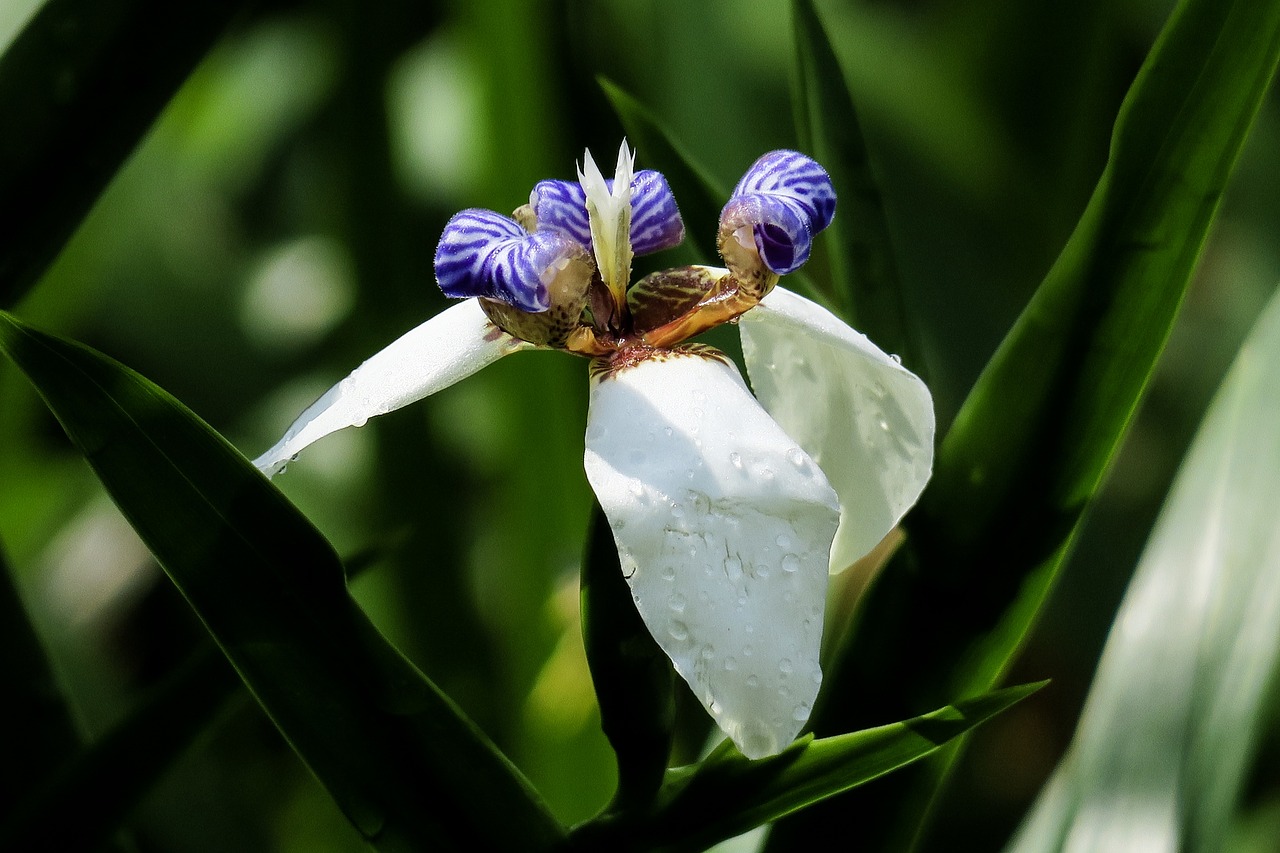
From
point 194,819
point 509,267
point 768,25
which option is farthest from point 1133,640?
point 768,25

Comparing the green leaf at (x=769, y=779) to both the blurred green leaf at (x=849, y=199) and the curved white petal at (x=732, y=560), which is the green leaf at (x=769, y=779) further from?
the blurred green leaf at (x=849, y=199)

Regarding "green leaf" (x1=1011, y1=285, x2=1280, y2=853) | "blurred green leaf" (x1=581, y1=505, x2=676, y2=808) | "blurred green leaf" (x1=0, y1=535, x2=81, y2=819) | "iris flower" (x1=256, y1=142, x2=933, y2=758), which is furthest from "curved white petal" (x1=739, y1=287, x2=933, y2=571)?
"blurred green leaf" (x1=0, y1=535, x2=81, y2=819)

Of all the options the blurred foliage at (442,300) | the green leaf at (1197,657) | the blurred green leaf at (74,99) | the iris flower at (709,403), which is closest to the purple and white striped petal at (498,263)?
the iris flower at (709,403)

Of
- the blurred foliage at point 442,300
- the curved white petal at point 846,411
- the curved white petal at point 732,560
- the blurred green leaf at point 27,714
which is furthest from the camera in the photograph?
the blurred foliage at point 442,300

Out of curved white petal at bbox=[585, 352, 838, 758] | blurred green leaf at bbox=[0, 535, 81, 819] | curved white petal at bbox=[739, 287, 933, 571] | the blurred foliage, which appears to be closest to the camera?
curved white petal at bbox=[585, 352, 838, 758]

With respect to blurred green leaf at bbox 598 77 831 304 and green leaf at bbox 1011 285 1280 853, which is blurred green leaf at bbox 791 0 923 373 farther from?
green leaf at bbox 1011 285 1280 853

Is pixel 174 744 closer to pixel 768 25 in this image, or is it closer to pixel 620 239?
pixel 620 239

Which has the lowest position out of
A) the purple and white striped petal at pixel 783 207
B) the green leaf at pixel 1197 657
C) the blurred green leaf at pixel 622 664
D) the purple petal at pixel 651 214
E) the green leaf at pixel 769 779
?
the green leaf at pixel 1197 657
